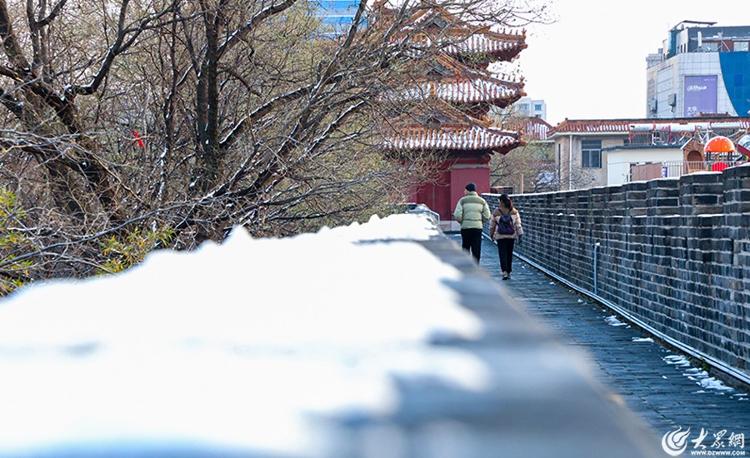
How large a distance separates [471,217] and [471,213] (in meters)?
0.07

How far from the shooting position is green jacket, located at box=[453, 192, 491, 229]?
49.1ft

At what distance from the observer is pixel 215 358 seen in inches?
53.9

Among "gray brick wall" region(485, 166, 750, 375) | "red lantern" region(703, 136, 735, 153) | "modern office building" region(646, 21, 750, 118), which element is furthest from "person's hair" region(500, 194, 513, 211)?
"modern office building" region(646, 21, 750, 118)

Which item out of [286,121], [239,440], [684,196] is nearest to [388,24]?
[286,121]

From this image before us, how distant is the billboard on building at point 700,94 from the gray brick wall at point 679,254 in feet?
220

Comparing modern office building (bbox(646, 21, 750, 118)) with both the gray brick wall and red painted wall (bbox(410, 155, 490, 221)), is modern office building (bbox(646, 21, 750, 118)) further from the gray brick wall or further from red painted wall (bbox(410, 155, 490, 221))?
the gray brick wall

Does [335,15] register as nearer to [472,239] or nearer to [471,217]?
[471,217]

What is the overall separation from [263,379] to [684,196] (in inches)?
367

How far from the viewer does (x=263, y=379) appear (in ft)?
4.10

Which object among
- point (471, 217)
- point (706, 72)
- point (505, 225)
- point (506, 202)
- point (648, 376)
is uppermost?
point (706, 72)

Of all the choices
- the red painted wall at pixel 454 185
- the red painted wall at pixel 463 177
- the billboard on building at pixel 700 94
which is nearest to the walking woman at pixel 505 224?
the red painted wall at pixel 454 185

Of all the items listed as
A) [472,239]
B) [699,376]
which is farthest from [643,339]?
[472,239]

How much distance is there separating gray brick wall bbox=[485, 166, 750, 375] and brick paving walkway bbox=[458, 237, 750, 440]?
0.28 metres

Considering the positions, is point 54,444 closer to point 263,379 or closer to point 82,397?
point 82,397
